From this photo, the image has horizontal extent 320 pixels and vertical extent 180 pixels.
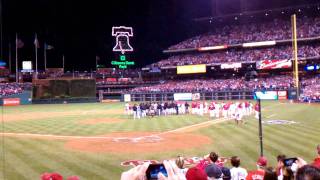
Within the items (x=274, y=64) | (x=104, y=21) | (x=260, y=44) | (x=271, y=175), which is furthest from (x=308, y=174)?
(x=104, y=21)

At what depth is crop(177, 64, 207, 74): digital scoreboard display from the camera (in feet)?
233

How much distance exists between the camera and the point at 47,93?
7069 centimetres

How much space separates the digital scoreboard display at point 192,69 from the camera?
70.9 m

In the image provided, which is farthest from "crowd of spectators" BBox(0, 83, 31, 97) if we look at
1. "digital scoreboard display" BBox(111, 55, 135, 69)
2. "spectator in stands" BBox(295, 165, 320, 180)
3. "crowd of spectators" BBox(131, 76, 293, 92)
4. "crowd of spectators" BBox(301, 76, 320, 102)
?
"spectator in stands" BBox(295, 165, 320, 180)

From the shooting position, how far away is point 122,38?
72.6 metres

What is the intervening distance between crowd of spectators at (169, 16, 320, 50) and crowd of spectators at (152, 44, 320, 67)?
2219mm

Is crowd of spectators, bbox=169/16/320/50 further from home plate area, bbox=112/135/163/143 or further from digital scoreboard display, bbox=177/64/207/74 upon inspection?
home plate area, bbox=112/135/163/143

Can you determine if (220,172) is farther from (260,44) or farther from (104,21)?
(104,21)

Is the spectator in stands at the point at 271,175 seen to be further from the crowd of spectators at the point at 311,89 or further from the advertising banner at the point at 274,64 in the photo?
the advertising banner at the point at 274,64

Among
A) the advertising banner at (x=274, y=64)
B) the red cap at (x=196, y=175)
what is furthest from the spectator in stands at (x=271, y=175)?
the advertising banner at (x=274, y=64)

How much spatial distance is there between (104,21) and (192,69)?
69.7 feet

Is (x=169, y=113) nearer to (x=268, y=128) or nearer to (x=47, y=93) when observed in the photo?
(x=268, y=128)

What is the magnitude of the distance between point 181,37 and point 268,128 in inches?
2331

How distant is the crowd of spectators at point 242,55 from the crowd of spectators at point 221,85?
12.0ft
